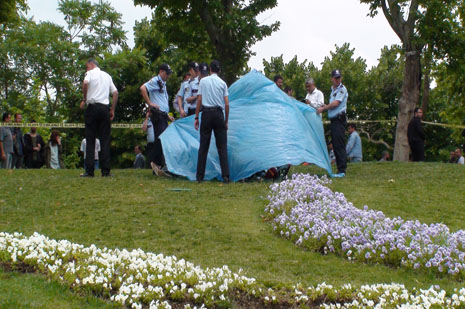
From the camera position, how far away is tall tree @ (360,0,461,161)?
22.5m

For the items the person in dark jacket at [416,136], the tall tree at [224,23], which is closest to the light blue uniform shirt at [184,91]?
the person in dark jacket at [416,136]

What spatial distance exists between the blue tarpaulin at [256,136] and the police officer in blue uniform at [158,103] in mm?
297

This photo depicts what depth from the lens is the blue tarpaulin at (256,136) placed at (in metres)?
11.5

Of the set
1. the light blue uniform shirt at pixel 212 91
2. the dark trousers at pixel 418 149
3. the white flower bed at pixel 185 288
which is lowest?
the white flower bed at pixel 185 288

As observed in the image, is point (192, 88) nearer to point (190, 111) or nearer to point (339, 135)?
point (190, 111)

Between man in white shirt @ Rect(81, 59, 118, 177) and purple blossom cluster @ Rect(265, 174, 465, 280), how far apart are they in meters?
4.61

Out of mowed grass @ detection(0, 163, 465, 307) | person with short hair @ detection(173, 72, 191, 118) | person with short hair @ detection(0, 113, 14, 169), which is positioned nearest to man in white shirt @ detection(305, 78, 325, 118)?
mowed grass @ detection(0, 163, 465, 307)

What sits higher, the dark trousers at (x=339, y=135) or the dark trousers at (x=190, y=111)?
the dark trousers at (x=190, y=111)

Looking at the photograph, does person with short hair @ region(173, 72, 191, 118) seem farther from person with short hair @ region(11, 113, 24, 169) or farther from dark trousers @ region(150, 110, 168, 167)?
person with short hair @ region(11, 113, 24, 169)

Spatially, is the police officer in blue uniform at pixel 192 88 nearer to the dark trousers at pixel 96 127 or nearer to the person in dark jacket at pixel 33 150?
the dark trousers at pixel 96 127

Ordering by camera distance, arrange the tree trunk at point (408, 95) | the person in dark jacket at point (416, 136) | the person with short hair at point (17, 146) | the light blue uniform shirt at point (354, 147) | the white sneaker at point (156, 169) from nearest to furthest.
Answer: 1. the white sneaker at point (156, 169)
2. the person with short hair at point (17, 146)
3. the person in dark jacket at point (416, 136)
4. the light blue uniform shirt at point (354, 147)
5. the tree trunk at point (408, 95)

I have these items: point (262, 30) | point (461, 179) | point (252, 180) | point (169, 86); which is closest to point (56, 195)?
point (252, 180)

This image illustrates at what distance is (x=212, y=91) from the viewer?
11352 millimetres

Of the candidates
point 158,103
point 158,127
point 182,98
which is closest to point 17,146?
point 182,98
